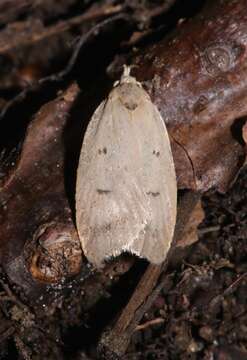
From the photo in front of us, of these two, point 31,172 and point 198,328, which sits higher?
point 31,172

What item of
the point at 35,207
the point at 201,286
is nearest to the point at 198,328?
the point at 201,286

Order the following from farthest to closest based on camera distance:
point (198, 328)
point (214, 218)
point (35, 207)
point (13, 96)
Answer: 1. point (13, 96)
2. point (214, 218)
3. point (198, 328)
4. point (35, 207)

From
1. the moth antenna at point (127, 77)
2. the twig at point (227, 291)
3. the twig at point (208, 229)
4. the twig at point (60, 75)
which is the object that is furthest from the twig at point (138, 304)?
the twig at point (60, 75)

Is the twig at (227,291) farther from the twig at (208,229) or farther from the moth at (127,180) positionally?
the moth at (127,180)

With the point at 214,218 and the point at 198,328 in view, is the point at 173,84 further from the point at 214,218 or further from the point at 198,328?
the point at 198,328

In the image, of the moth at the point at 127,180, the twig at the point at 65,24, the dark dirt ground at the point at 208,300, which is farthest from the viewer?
the twig at the point at 65,24

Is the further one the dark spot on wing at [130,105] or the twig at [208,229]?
the twig at [208,229]
